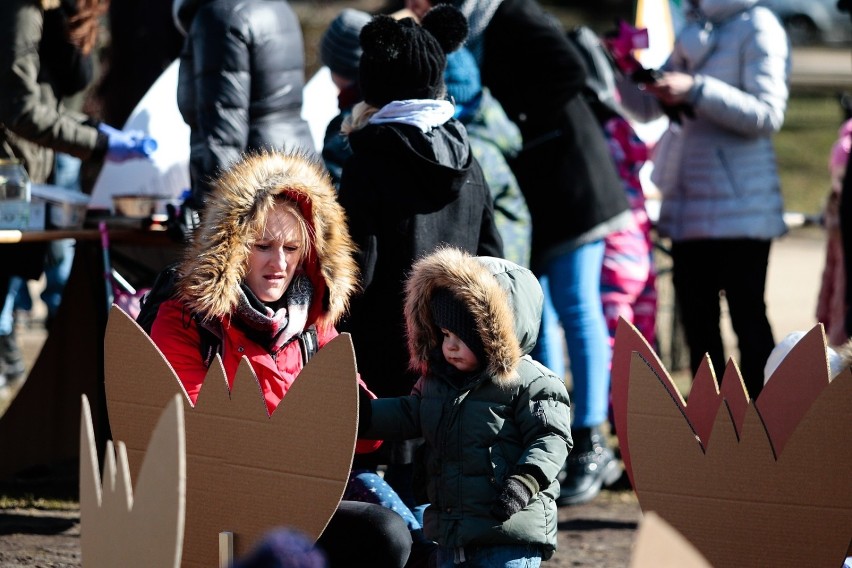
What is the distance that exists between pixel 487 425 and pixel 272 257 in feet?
2.23

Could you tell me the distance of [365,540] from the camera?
3.21 metres

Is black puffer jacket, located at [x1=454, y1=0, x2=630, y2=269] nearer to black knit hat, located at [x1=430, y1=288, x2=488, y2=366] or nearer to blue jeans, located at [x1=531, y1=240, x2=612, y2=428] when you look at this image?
blue jeans, located at [x1=531, y1=240, x2=612, y2=428]

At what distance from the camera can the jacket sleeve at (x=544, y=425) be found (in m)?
2.94

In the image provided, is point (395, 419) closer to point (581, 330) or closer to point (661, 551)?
point (661, 551)

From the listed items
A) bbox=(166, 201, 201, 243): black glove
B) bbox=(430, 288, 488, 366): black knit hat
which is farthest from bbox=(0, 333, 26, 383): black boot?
bbox=(430, 288, 488, 366): black knit hat

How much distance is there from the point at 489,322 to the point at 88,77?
2.56 m

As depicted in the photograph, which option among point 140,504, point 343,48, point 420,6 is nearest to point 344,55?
point 343,48

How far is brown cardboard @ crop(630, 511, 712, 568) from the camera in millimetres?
1993

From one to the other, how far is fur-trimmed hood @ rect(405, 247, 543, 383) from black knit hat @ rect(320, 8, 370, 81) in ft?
5.82

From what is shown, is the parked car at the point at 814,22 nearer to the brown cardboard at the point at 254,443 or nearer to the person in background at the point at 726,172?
the person in background at the point at 726,172

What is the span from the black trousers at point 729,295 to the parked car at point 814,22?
1974 cm

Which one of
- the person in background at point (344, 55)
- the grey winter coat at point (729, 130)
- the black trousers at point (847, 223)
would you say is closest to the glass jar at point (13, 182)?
the person in background at point (344, 55)

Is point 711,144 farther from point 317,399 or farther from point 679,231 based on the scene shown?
point 317,399

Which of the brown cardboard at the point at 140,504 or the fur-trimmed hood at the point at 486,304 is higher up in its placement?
the fur-trimmed hood at the point at 486,304
